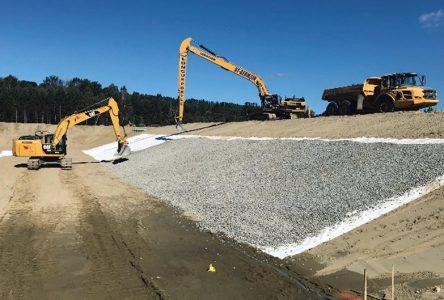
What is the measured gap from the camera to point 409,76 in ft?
87.2

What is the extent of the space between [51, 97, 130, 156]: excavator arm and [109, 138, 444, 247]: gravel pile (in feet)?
18.3

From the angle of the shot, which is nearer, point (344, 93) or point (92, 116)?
point (92, 116)

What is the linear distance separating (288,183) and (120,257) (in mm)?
8285

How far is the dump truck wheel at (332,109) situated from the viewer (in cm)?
3167

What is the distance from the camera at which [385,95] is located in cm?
2712

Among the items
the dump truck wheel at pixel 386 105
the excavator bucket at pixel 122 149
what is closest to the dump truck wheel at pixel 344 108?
the dump truck wheel at pixel 386 105

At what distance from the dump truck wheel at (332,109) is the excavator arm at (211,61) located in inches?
285

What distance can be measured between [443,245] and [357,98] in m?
20.3

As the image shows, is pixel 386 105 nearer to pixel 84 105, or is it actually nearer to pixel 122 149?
pixel 122 149

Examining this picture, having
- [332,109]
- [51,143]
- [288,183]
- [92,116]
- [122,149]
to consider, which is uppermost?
[332,109]

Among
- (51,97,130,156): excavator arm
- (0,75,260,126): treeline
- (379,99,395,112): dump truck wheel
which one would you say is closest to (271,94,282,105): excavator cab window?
(379,99,395,112): dump truck wheel

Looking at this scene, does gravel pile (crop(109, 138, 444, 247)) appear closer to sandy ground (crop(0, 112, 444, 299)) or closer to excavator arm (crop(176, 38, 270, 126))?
sandy ground (crop(0, 112, 444, 299))

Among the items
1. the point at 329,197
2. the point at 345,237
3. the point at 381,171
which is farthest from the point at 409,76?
the point at 345,237

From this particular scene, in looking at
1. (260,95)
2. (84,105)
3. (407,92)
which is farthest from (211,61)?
(84,105)
